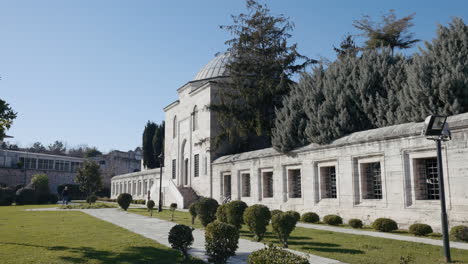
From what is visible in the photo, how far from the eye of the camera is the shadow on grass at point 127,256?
9.38 m

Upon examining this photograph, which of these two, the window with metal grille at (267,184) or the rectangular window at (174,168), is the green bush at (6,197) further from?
the window with metal grille at (267,184)

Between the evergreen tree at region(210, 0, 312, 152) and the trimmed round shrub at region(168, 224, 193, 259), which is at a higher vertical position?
the evergreen tree at region(210, 0, 312, 152)

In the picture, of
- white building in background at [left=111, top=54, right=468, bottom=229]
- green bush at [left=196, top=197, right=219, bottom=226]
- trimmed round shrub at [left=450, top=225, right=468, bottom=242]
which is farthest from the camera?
green bush at [left=196, top=197, right=219, bottom=226]

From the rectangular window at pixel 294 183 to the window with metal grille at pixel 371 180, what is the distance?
5.43m

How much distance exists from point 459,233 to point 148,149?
166 feet

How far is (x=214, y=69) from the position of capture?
39.2m

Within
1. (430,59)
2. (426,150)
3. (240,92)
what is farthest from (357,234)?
(240,92)

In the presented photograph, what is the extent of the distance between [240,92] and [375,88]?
11.8 m

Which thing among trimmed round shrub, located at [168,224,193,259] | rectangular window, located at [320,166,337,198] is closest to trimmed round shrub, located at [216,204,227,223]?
trimmed round shrub, located at [168,224,193,259]

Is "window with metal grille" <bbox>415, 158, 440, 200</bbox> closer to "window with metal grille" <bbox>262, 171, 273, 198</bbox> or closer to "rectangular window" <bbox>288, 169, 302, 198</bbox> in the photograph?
"rectangular window" <bbox>288, 169, 302, 198</bbox>

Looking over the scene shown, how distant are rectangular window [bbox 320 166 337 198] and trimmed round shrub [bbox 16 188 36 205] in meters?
37.1

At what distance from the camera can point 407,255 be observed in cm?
966

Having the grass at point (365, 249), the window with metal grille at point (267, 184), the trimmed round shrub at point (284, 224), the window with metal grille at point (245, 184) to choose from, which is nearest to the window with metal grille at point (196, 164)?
the window with metal grille at point (245, 184)

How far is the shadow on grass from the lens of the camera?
9.38 m
